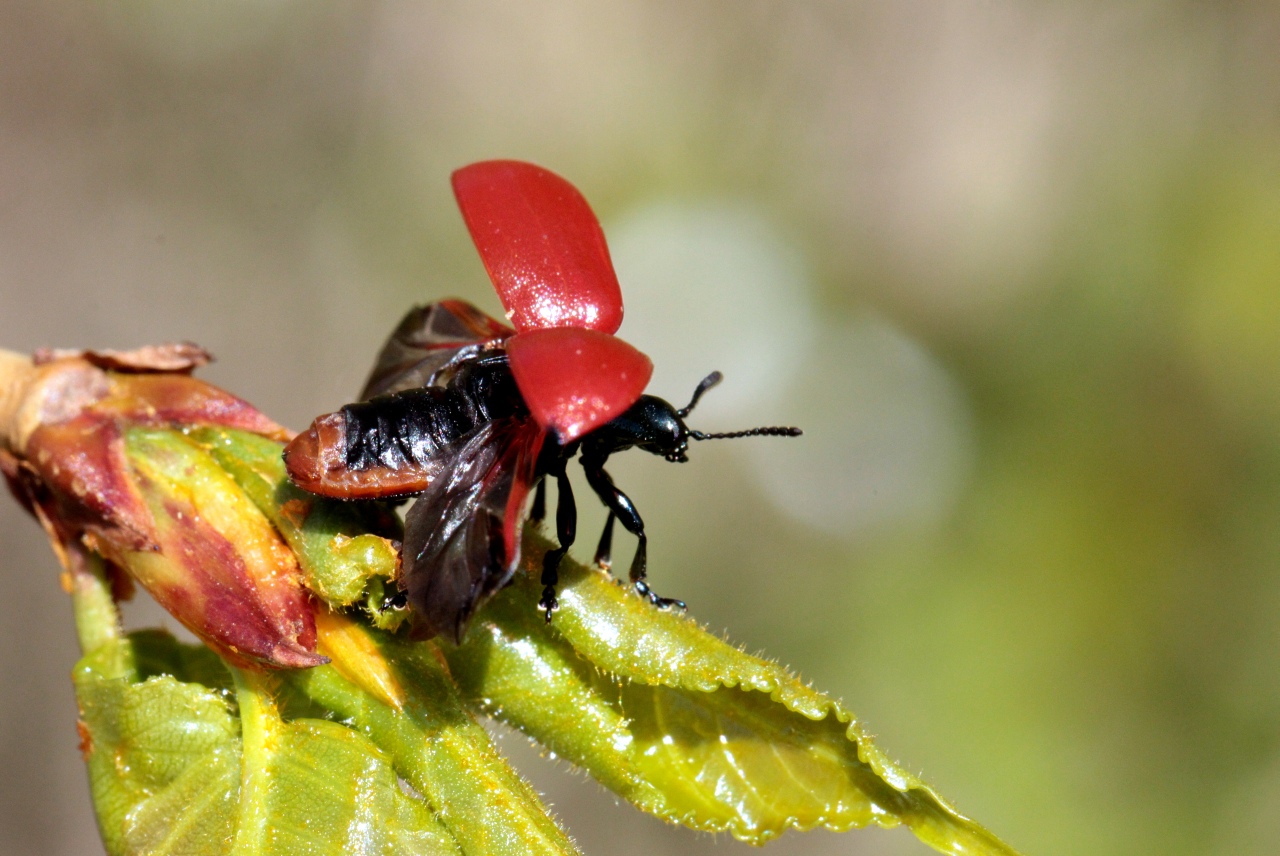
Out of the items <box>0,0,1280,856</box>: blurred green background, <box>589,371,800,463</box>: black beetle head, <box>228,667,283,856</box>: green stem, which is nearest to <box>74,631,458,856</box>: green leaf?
<box>228,667,283,856</box>: green stem

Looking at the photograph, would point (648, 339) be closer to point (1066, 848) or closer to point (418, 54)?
point (418, 54)

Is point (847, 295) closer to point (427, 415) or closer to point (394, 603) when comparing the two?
point (427, 415)

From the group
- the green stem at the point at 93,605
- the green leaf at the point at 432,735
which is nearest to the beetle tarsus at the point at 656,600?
the green leaf at the point at 432,735

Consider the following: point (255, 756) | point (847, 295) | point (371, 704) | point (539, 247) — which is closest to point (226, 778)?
point (255, 756)

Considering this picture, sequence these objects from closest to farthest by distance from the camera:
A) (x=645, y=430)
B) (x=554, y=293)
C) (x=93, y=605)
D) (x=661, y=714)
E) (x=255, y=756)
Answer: (x=255, y=756), (x=661, y=714), (x=554, y=293), (x=93, y=605), (x=645, y=430)

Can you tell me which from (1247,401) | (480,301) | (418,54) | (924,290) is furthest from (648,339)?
(1247,401)

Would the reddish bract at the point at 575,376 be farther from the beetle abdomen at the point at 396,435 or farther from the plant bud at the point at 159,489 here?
the plant bud at the point at 159,489
